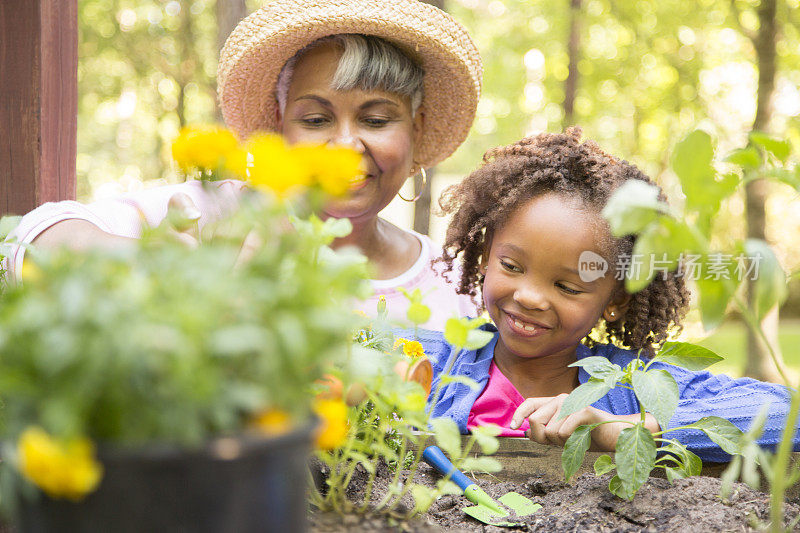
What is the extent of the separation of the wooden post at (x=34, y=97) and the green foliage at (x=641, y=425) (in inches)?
60.8

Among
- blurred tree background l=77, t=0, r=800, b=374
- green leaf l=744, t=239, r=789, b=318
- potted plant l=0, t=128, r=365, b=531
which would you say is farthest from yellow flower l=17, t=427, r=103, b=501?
blurred tree background l=77, t=0, r=800, b=374

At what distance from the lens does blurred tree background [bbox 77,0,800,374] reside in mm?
6945

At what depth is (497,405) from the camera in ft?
5.89

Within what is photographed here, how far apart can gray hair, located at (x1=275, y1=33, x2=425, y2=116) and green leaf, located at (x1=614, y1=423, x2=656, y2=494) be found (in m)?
1.48

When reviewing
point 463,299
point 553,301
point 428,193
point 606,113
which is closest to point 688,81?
point 606,113

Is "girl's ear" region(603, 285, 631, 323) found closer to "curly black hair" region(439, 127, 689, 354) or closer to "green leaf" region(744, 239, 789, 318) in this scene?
"curly black hair" region(439, 127, 689, 354)

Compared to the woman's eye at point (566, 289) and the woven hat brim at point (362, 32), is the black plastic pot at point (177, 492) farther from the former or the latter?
the woven hat brim at point (362, 32)

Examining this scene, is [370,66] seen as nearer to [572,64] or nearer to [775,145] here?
[775,145]

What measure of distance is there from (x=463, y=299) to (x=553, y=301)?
938 millimetres

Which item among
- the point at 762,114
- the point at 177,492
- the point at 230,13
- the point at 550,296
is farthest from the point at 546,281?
the point at 762,114

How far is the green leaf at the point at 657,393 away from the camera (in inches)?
43.7

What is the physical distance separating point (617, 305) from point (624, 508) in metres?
0.91

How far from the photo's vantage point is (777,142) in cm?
82

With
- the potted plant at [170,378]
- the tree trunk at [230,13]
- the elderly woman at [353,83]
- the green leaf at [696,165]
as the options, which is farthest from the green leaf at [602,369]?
the tree trunk at [230,13]
